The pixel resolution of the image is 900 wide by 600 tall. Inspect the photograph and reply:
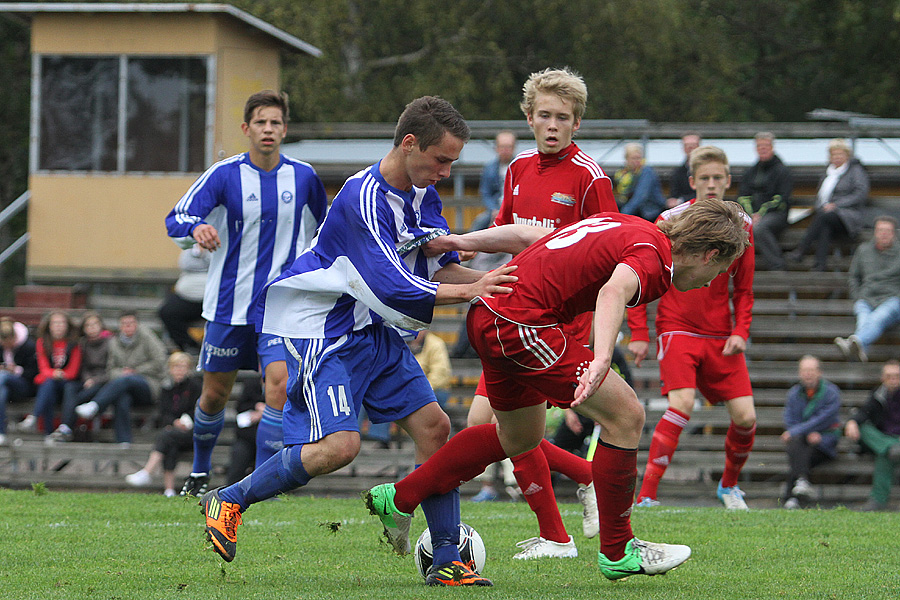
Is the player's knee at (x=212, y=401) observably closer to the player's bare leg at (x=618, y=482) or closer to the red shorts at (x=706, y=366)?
the red shorts at (x=706, y=366)

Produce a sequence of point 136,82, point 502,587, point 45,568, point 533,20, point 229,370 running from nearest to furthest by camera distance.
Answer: point 502,587 → point 45,568 → point 229,370 → point 136,82 → point 533,20

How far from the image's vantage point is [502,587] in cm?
485

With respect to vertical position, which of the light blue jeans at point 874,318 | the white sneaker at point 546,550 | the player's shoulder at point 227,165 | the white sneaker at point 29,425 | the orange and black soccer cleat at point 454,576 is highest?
the player's shoulder at point 227,165

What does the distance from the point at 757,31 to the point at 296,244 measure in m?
27.7

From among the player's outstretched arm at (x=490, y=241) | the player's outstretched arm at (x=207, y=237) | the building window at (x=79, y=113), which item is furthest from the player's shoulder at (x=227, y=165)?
the building window at (x=79, y=113)

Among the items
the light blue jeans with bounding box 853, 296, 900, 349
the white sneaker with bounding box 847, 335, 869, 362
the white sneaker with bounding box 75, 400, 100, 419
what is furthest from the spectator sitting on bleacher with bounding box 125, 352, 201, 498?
the light blue jeans with bounding box 853, 296, 900, 349

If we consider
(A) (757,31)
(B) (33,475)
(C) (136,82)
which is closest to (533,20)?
(A) (757,31)

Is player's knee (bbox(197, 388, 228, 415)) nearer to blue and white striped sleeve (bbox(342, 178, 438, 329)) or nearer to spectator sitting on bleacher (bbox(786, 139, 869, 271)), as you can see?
blue and white striped sleeve (bbox(342, 178, 438, 329))

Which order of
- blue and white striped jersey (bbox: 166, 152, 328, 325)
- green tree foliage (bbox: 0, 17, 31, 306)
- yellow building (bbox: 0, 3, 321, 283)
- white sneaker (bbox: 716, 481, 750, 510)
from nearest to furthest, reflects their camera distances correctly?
blue and white striped jersey (bbox: 166, 152, 328, 325)
white sneaker (bbox: 716, 481, 750, 510)
yellow building (bbox: 0, 3, 321, 283)
green tree foliage (bbox: 0, 17, 31, 306)

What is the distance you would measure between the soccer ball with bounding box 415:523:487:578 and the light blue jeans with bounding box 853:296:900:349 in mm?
8833

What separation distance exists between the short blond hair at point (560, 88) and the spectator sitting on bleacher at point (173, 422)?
5883 millimetres

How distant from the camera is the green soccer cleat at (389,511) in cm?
516

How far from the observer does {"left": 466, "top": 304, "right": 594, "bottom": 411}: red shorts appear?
15.4 feet

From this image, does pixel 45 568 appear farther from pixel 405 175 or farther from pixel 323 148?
pixel 323 148
